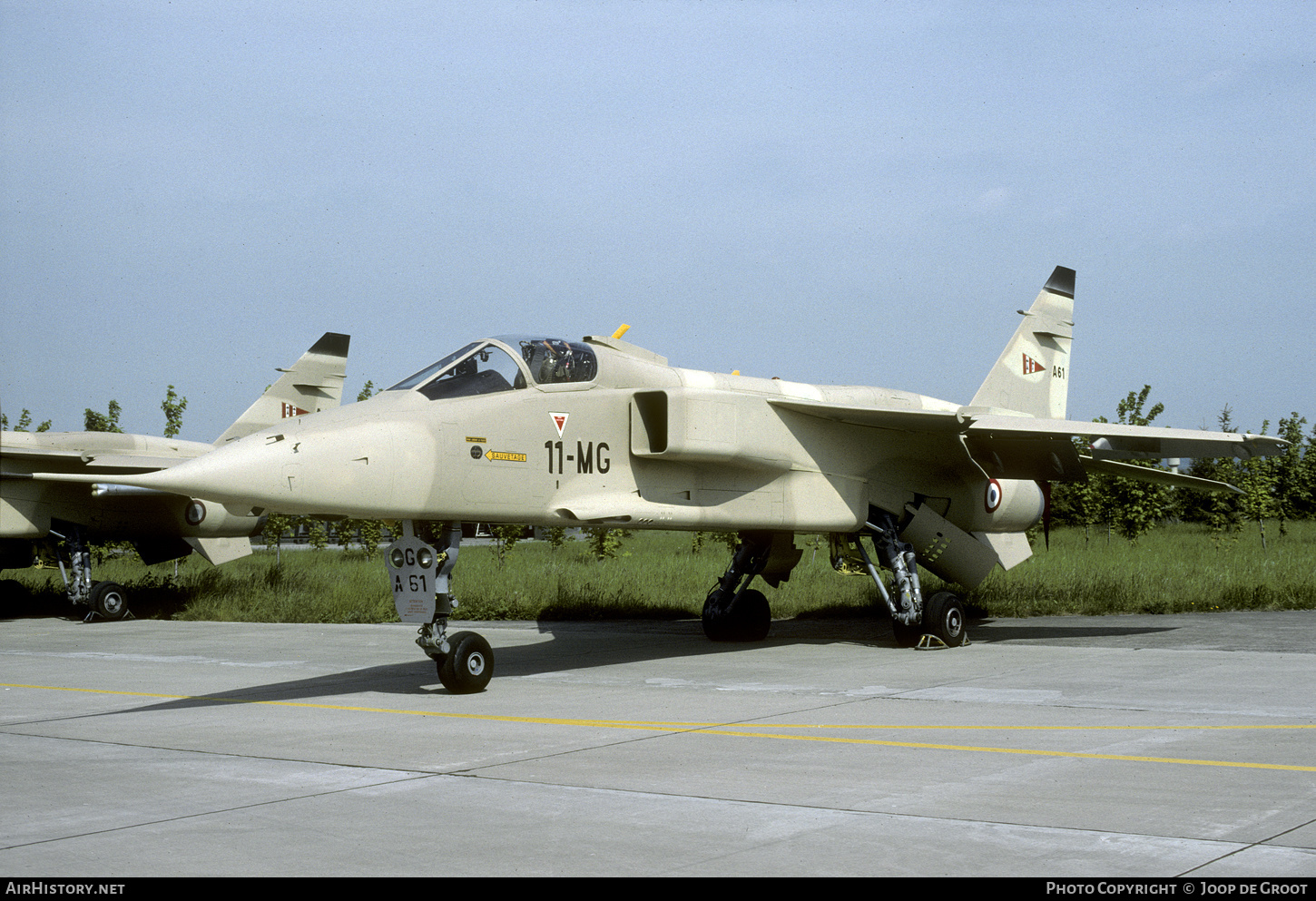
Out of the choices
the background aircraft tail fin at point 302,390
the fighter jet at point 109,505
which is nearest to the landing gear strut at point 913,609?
the fighter jet at point 109,505

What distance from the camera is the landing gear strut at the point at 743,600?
14672mm

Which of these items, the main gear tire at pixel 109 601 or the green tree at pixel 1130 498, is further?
the green tree at pixel 1130 498

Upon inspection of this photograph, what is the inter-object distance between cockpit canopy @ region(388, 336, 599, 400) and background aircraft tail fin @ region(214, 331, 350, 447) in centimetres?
1285

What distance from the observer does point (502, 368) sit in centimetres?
1029

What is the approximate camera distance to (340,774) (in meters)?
6.42

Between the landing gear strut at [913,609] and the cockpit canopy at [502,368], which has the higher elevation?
the cockpit canopy at [502,368]

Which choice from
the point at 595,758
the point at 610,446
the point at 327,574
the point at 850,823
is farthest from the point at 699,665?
the point at 327,574

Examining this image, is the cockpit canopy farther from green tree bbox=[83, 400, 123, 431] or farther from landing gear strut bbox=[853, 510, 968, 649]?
green tree bbox=[83, 400, 123, 431]

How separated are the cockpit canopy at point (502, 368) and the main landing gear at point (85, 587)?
491 inches

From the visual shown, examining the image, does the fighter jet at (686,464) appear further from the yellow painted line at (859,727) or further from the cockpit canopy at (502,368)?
the yellow painted line at (859,727)

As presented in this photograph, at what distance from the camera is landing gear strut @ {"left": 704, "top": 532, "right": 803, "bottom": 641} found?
14672 millimetres

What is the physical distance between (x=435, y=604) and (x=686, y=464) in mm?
3337

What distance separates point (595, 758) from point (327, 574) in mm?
19608
